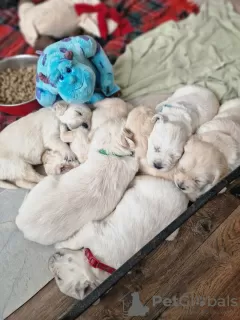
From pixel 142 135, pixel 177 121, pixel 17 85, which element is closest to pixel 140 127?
pixel 142 135

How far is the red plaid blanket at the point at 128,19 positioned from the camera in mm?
2529

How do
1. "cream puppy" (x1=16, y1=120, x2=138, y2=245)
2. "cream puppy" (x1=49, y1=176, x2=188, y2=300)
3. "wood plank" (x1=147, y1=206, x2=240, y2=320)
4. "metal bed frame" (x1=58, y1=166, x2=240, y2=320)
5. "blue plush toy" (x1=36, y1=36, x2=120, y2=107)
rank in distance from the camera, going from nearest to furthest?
1. "metal bed frame" (x1=58, y1=166, x2=240, y2=320)
2. "wood plank" (x1=147, y1=206, x2=240, y2=320)
3. "cream puppy" (x1=49, y1=176, x2=188, y2=300)
4. "cream puppy" (x1=16, y1=120, x2=138, y2=245)
5. "blue plush toy" (x1=36, y1=36, x2=120, y2=107)

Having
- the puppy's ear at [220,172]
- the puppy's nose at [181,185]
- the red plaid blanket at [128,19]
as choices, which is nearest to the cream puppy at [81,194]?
the puppy's nose at [181,185]

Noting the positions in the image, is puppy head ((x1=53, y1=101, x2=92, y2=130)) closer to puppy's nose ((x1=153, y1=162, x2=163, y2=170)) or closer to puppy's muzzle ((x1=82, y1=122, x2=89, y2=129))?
puppy's muzzle ((x1=82, y1=122, x2=89, y2=129))

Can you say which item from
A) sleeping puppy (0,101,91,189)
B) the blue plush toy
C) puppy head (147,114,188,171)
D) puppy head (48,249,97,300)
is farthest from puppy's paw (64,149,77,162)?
puppy head (48,249,97,300)

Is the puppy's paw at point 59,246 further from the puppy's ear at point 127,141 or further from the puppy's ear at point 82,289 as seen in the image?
the puppy's ear at point 127,141

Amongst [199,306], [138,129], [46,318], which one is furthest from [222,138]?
[46,318]

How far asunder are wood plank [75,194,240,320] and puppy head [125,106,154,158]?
434mm

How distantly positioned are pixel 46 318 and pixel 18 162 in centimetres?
70

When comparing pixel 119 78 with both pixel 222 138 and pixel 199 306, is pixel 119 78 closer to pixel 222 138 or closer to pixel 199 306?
pixel 222 138

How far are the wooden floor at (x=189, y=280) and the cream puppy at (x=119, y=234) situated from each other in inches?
3.3

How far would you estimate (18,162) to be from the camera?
1829 mm

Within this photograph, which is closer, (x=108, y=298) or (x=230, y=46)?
(x=108, y=298)

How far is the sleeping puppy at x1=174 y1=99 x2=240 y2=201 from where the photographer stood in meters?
1.61
